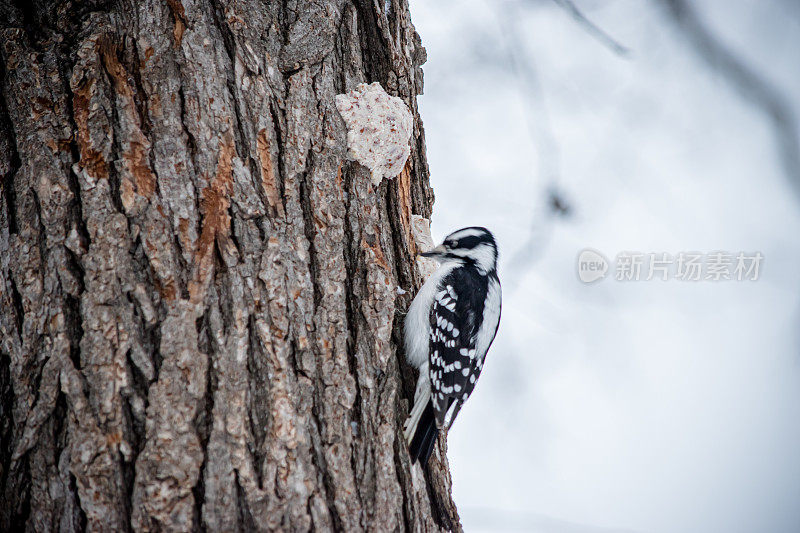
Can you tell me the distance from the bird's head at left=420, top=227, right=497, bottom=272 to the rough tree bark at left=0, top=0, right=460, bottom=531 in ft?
3.05

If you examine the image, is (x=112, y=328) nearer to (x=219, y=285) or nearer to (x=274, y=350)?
(x=219, y=285)

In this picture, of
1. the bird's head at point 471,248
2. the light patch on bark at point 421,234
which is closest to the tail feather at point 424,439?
the light patch on bark at point 421,234

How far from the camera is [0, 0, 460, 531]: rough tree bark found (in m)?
1.49

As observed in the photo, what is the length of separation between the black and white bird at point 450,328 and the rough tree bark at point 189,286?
0.12 meters

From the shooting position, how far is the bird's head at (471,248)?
9.14 feet

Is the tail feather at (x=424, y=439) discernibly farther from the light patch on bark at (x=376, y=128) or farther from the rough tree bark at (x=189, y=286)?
the light patch on bark at (x=376, y=128)

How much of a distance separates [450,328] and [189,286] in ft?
4.02

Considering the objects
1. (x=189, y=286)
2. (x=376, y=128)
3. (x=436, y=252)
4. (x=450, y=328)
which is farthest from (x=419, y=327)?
(x=189, y=286)

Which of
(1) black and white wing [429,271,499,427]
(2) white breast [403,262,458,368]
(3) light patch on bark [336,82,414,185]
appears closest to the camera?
(3) light patch on bark [336,82,414,185]

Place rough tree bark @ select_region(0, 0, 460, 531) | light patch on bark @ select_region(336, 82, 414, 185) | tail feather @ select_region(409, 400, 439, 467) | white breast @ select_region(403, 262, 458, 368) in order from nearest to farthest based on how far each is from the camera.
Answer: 1. rough tree bark @ select_region(0, 0, 460, 531)
2. tail feather @ select_region(409, 400, 439, 467)
3. light patch on bark @ select_region(336, 82, 414, 185)
4. white breast @ select_region(403, 262, 458, 368)

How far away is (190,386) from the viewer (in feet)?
4.98

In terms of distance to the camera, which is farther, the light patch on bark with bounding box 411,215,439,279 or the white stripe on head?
the white stripe on head

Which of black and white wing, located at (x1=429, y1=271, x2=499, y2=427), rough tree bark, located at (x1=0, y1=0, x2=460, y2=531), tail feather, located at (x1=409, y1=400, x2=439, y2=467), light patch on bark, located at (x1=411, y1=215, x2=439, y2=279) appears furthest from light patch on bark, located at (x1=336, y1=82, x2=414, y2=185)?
tail feather, located at (x1=409, y1=400, x2=439, y2=467)

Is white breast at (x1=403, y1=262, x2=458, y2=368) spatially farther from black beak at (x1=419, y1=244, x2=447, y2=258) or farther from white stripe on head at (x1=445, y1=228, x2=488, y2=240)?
white stripe on head at (x1=445, y1=228, x2=488, y2=240)
